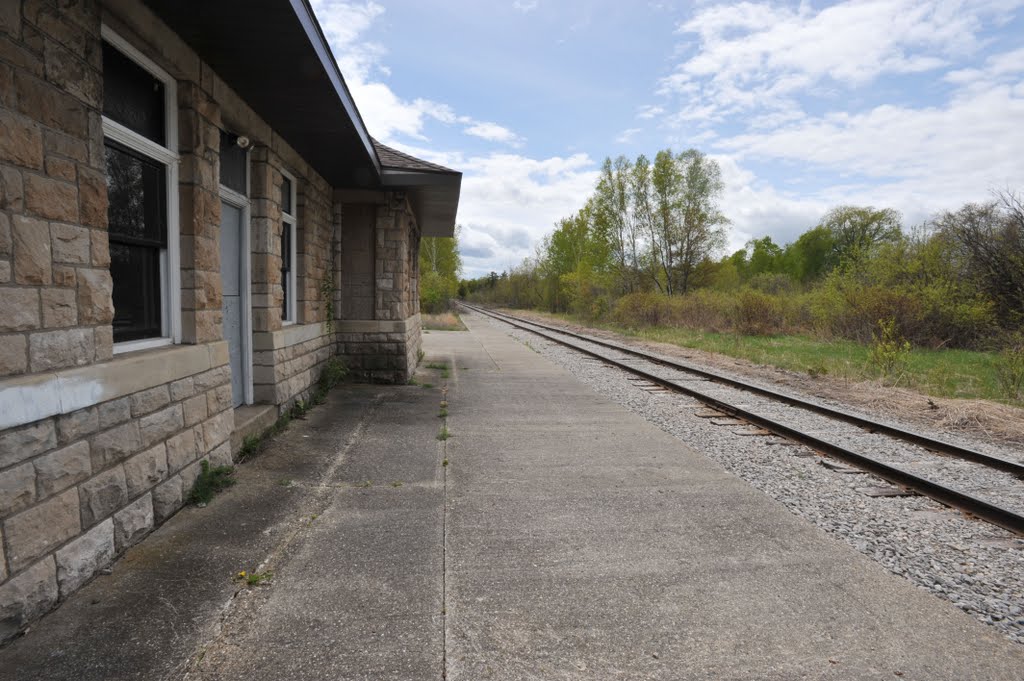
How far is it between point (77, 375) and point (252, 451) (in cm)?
255

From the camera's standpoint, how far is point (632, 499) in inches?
176

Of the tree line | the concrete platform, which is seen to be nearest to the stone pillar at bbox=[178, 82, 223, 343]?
the concrete platform

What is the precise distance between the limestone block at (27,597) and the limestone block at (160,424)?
95 cm

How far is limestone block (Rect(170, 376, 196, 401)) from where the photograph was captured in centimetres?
388

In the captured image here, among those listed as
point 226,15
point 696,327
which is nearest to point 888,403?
point 226,15

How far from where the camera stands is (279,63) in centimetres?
448

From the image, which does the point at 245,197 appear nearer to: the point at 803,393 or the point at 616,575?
the point at 616,575

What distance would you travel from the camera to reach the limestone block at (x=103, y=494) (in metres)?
2.95

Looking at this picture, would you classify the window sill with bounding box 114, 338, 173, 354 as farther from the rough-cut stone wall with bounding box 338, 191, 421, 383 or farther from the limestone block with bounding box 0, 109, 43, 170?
the rough-cut stone wall with bounding box 338, 191, 421, 383

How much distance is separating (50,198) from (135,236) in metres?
0.98

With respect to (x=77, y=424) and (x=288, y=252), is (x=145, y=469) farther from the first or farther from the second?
(x=288, y=252)

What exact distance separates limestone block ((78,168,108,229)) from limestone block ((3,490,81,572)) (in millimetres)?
1478

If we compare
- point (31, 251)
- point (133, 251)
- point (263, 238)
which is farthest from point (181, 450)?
point (263, 238)

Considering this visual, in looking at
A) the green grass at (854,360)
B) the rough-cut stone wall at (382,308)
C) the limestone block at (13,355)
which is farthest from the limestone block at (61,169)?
the green grass at (854,360)
